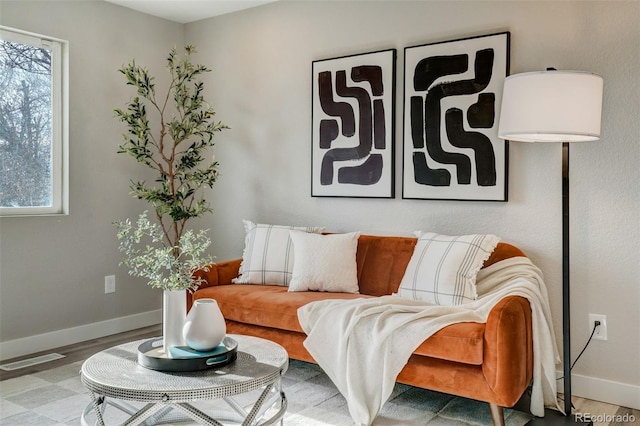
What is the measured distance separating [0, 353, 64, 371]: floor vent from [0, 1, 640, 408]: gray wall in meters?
0.22

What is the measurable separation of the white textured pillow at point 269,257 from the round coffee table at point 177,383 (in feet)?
4.31

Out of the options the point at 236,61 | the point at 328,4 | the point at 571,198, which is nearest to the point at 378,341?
the point at 571,198

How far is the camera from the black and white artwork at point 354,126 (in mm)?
3662

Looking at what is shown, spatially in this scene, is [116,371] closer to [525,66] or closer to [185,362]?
[185,362]

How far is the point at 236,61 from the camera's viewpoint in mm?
4461

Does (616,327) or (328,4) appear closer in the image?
(616,327)

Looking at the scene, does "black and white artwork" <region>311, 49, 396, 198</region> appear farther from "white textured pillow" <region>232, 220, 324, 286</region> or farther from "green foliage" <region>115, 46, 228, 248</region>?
"green foliage" <region>115, 46, 228, 248</region>

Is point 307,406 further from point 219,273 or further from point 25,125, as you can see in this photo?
point 25,125

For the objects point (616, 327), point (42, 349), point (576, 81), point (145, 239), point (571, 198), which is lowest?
point (42, 349)

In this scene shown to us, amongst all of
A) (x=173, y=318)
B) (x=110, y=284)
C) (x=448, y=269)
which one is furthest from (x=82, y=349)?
(x=448, y=269)

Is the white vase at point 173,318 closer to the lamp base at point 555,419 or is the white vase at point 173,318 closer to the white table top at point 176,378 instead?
the white table top at point 176,378

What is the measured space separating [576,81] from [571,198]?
857 millimetres

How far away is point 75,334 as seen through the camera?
404 centimetres

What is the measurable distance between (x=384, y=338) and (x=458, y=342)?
0.33 m
